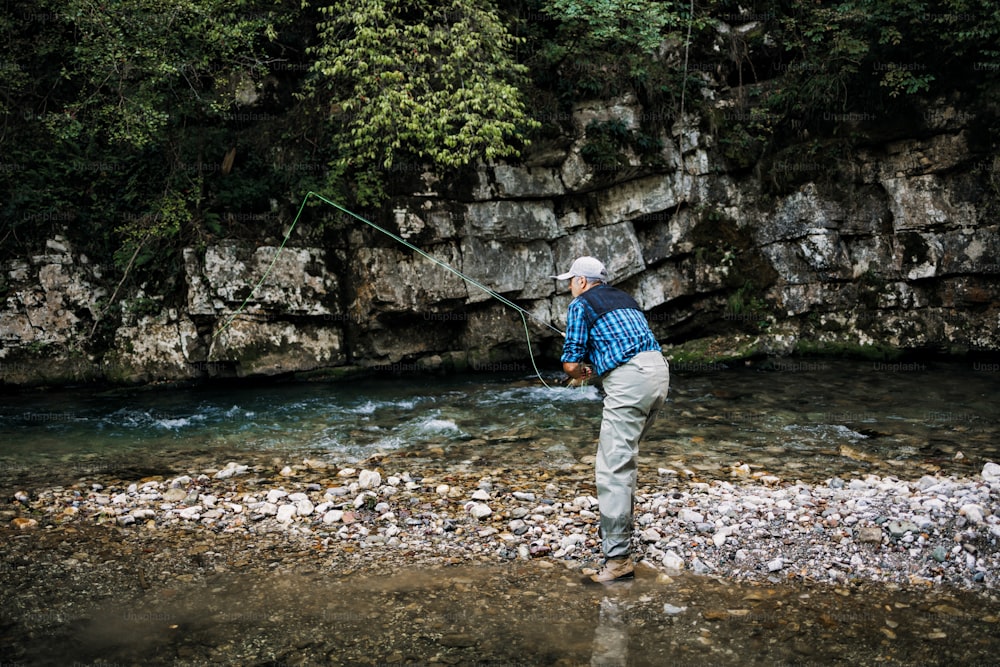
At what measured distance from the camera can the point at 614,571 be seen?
4.87 m

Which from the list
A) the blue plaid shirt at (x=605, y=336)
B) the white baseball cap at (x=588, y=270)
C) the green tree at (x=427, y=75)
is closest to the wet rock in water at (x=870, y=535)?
the blue plaid shirt at (x=605, y=336)

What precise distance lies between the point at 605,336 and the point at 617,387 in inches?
14.9

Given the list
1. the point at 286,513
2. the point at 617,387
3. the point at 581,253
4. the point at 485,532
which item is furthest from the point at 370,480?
the point at 581,253

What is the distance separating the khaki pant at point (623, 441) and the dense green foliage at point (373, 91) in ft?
23.1

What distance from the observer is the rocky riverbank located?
4.83m

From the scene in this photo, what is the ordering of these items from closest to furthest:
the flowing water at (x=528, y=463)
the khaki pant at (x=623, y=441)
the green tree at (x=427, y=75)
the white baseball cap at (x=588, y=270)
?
the flowing water at (x=528, y=463) < the khaki pant at (x=623, y=441) < the white baseball cap at (x=588, y=270) < the green tree at (x=427, y=75)

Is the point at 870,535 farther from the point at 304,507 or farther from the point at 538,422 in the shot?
the point at 538,422

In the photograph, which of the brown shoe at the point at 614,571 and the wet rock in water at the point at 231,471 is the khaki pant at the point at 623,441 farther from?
the wet rock in water at the point at 231,471

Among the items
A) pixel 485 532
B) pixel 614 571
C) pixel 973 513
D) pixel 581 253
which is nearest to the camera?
pixel 614 571

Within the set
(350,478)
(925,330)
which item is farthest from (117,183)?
(925,330)

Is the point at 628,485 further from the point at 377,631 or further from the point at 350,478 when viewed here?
the point at 350,478

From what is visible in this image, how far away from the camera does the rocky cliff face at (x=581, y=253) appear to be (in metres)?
12.4

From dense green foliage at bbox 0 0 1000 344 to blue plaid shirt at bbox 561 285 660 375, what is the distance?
22.0ft

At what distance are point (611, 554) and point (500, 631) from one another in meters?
1.08
